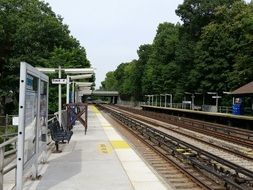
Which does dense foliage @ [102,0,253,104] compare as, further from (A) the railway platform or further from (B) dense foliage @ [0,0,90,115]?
(A) the railway platform

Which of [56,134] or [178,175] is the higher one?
[56,134]

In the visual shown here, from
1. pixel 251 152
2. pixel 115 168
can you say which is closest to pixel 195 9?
pixel 251 152

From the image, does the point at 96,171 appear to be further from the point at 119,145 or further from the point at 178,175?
the point at 119,145

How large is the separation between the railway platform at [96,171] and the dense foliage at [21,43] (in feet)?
95.8

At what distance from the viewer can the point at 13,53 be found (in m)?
50.9

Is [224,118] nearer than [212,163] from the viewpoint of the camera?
No

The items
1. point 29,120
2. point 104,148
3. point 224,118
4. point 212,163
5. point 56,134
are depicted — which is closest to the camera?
point 29,120

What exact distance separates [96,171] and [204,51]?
57.7 meters

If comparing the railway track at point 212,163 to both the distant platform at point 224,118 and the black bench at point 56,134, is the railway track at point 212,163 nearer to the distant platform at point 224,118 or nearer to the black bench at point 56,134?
the black bench at point 56,134

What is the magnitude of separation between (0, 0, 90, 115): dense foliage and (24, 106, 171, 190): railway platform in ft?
95.8

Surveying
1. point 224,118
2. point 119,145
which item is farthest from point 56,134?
point 224,118

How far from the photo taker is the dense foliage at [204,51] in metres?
55.8

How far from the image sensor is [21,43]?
1950 inches

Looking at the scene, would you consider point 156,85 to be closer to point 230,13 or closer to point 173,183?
point 230,13
